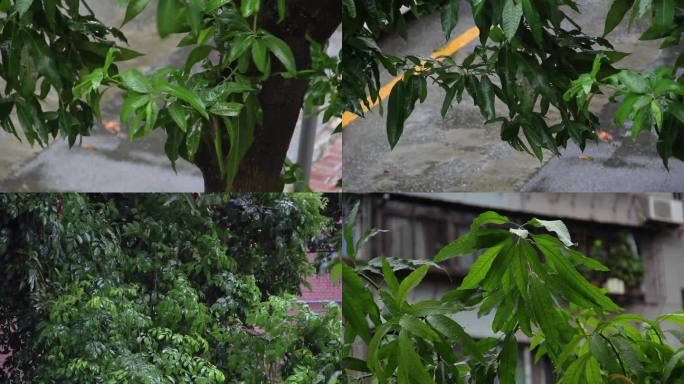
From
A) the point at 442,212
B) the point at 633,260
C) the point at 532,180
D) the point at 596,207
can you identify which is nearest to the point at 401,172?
the point at 442,212

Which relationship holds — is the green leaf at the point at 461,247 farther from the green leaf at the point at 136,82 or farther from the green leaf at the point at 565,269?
the green leaf at the point at 136,82

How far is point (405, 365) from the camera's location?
1107 millimetres

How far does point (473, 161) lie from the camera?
153cm

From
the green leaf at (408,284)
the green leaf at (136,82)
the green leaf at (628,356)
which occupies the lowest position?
the green leaf at (628,356)

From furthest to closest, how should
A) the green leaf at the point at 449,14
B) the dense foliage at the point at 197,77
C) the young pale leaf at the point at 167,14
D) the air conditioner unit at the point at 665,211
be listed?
the air conditioner unit at the point at 665,211 → the green leaf at the point at 449,14 → the dense foliage at the point at 197,77 → the young pale leaf at the point at 167,14

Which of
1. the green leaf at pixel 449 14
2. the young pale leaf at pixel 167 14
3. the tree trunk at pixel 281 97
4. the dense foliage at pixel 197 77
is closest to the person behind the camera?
the young pale leaf at pixel 167 14

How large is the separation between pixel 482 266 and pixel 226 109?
44 cm

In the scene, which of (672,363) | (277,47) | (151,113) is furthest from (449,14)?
(672,363)

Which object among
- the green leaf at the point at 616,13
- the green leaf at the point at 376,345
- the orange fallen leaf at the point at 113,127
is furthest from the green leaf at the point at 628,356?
the orange fallen leaf at the point at 113,127

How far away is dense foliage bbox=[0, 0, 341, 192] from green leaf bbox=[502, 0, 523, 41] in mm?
323

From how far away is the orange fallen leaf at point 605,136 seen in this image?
58.7 inches

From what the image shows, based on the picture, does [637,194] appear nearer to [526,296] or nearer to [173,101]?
[526,296]

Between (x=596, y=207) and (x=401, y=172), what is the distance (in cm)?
36

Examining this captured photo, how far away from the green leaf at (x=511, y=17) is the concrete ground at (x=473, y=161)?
0.27 m
